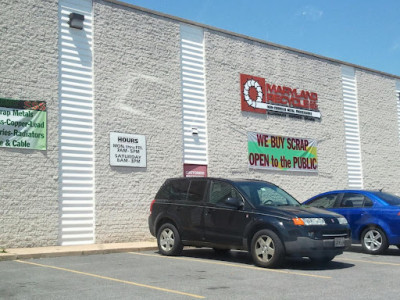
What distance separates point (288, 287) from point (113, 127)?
30.0ft

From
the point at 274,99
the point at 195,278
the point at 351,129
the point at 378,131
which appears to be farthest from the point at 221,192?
the point at 378,131

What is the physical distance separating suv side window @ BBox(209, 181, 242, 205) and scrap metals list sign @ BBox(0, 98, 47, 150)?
17.5ft

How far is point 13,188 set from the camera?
1341 cm

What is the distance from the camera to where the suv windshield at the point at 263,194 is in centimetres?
1054

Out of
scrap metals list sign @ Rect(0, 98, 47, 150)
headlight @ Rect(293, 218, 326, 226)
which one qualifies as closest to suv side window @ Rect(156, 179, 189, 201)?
headlight @ Rect(293, 218, 326, 226)

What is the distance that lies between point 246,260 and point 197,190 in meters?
1.82

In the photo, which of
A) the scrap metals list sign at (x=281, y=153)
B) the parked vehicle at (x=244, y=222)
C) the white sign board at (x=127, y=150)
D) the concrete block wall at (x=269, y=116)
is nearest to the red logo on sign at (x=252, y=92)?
the concrete block wall at (x=269, y=116)

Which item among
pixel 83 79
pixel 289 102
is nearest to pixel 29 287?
pixel 83 79

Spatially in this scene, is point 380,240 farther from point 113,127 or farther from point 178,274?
point 113,127

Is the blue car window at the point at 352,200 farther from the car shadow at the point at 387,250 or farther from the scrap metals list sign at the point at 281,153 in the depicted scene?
the scrap metals list sign at the point at 281,153

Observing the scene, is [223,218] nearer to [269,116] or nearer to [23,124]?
[23,124]

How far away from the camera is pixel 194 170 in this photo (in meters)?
17.3

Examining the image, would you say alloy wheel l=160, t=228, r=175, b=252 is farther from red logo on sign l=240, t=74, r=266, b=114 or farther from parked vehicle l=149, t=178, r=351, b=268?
red logo on sign l=240, t=74, r=266, b=114

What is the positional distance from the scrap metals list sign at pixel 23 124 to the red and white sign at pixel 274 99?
25.0 feet
